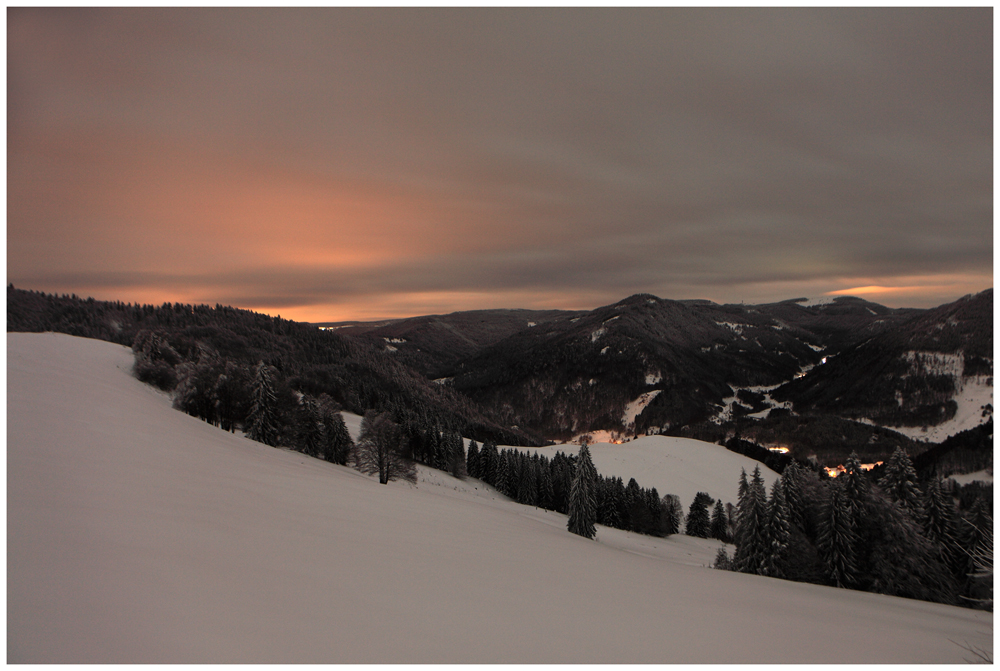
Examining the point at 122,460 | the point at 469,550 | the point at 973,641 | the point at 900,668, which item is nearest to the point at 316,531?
the point at 469,550

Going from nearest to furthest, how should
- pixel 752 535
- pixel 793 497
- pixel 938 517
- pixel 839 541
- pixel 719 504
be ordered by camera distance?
1. pixel 839 541
2. pixel 938 517
3. pixel 752 535
4. pixel 793 497
5. pixel 719 504

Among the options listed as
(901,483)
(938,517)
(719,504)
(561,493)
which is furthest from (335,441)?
(719,504)

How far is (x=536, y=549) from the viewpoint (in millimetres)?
10078

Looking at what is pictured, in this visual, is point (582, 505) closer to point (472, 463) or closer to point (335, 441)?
point (335, 441)

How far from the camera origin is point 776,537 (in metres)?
23.5

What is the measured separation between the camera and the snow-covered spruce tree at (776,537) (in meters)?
22.8

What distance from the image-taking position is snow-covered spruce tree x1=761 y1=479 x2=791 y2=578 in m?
22.8

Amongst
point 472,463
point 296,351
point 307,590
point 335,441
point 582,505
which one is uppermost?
point 307,590

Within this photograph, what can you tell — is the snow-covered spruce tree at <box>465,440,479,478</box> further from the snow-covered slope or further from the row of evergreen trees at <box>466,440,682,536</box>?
the snow-covered slope

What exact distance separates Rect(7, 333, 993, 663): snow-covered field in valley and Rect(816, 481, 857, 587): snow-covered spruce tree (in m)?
10.7

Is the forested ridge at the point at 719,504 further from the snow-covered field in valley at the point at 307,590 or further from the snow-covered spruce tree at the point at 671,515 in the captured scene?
the snow-covered field in valley at the point at 307,590

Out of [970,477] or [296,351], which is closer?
[970,477]

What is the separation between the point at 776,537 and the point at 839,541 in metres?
3.96

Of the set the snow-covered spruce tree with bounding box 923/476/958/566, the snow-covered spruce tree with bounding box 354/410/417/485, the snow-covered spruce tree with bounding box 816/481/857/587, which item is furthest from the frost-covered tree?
the snow-covered spruce tree with bounding box 354/410/417/485
